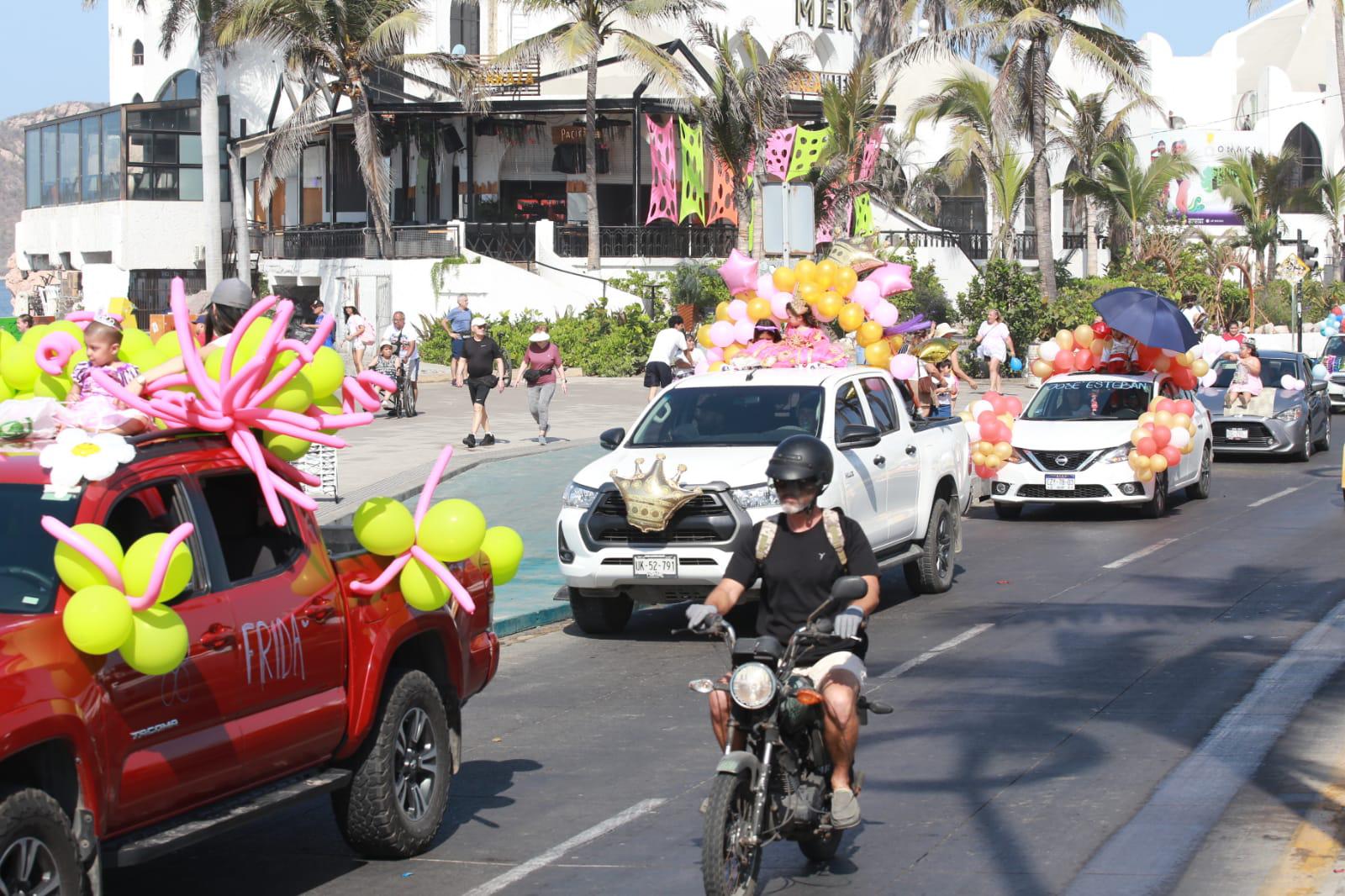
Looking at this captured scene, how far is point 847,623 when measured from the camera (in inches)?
252

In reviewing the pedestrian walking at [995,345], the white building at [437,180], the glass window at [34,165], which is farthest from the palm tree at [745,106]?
the glass window at [34,165]

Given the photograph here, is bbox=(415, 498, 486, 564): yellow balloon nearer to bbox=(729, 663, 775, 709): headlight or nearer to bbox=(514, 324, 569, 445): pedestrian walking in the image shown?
bbox=(729, 663, 775, 709): headlight

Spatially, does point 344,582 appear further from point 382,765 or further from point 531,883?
point 531,883

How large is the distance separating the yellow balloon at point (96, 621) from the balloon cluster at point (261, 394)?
1023mm

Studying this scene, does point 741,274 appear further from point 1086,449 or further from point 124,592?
point 124,592

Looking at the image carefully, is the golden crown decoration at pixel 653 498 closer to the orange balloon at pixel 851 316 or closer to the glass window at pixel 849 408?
the glass window at pixel 849 408

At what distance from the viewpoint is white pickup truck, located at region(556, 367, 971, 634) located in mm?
12078

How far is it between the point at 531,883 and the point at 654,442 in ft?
21.3

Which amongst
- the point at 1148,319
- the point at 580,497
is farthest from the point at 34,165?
the point at 580,497

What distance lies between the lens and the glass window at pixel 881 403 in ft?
45.8

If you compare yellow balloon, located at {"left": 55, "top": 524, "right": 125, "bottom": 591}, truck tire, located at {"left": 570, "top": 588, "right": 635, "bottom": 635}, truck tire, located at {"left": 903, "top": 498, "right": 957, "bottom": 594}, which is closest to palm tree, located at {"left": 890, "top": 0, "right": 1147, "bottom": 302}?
truck tire, located at {"left": 903, "top": 498, "right": 957, "bottom": 594}

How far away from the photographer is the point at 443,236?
1629 inches

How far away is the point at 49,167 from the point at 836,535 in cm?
5785

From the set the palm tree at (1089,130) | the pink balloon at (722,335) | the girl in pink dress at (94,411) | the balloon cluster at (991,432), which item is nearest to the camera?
the girl in pink dress at (94,411)
